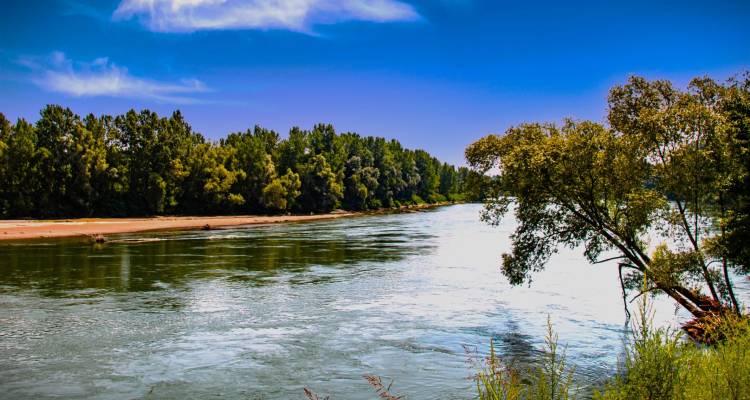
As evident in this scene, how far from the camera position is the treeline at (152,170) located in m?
102

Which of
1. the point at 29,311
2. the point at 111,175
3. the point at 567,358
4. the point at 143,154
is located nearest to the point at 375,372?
the point at 567,358

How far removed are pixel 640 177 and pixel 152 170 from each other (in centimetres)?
A: 11430

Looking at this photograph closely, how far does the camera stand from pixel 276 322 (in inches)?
1080

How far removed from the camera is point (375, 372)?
19938 millimetres

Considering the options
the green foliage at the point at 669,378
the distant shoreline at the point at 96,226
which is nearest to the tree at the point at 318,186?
the distant shoreline at the point at 96,226

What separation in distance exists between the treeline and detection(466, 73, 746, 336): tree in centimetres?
4567

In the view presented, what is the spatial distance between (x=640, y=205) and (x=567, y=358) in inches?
281

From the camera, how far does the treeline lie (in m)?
102

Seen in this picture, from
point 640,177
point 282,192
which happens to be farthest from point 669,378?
point 282,192

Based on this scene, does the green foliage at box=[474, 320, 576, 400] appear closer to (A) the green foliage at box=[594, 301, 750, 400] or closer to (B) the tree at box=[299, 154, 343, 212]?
(A) the green foliage at box=[594, 301, 750, 400]

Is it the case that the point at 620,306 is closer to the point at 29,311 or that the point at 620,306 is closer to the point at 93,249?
the point at 29,311

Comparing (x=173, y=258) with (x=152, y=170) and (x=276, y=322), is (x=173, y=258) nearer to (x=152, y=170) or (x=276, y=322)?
(x=276, y=322)

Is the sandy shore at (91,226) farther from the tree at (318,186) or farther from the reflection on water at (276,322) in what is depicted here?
the tree at (318,186)

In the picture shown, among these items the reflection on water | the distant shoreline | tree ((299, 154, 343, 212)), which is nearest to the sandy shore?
the distant shoreline
